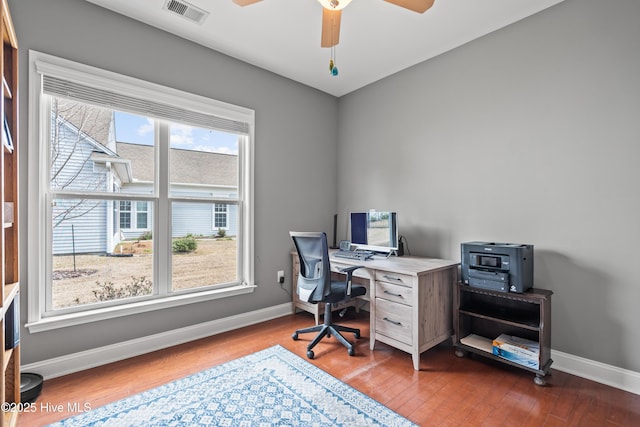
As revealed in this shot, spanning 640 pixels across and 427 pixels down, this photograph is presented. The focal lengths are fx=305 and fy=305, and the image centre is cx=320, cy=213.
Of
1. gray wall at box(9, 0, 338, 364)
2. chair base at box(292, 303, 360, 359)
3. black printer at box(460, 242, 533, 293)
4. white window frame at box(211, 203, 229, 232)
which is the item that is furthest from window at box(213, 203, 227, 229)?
black printer at box(460, 242, 533, 293)

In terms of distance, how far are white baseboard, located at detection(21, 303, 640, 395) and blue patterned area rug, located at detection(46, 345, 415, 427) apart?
638 mm

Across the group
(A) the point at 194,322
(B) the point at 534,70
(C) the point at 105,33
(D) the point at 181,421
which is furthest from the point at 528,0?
(A) the point at 194,322

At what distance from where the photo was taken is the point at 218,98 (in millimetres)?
2998

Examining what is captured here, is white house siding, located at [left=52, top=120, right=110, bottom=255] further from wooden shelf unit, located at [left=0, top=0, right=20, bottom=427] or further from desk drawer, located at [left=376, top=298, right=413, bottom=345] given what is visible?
desk drawer, located at [left=376, top=298, right=413, bottom=345]

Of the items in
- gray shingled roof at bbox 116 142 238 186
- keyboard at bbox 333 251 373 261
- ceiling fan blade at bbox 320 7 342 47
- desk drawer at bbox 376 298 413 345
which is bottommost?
desk drawer at bbox 376 298 413 345

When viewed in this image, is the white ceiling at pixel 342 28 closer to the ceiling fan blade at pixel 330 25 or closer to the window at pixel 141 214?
the ceiling fan blade at pixel 330 25

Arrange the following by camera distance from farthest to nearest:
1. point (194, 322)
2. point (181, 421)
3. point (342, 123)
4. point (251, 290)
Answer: point (342, 123)
point (251, 290)
point (194, 322)
point (181, 421)

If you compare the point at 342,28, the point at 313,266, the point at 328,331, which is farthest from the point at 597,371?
the point at 342,28

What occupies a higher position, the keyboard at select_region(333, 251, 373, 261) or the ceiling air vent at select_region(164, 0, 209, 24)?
the ceiling air vent at select_region(164, 0, 209, 24)

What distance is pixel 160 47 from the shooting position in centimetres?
263

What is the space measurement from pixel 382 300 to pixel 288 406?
1.10 meters

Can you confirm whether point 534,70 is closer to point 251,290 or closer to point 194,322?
point 251,290

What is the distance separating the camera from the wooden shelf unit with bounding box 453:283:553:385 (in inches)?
82.1

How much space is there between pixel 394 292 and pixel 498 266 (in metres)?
0.79
